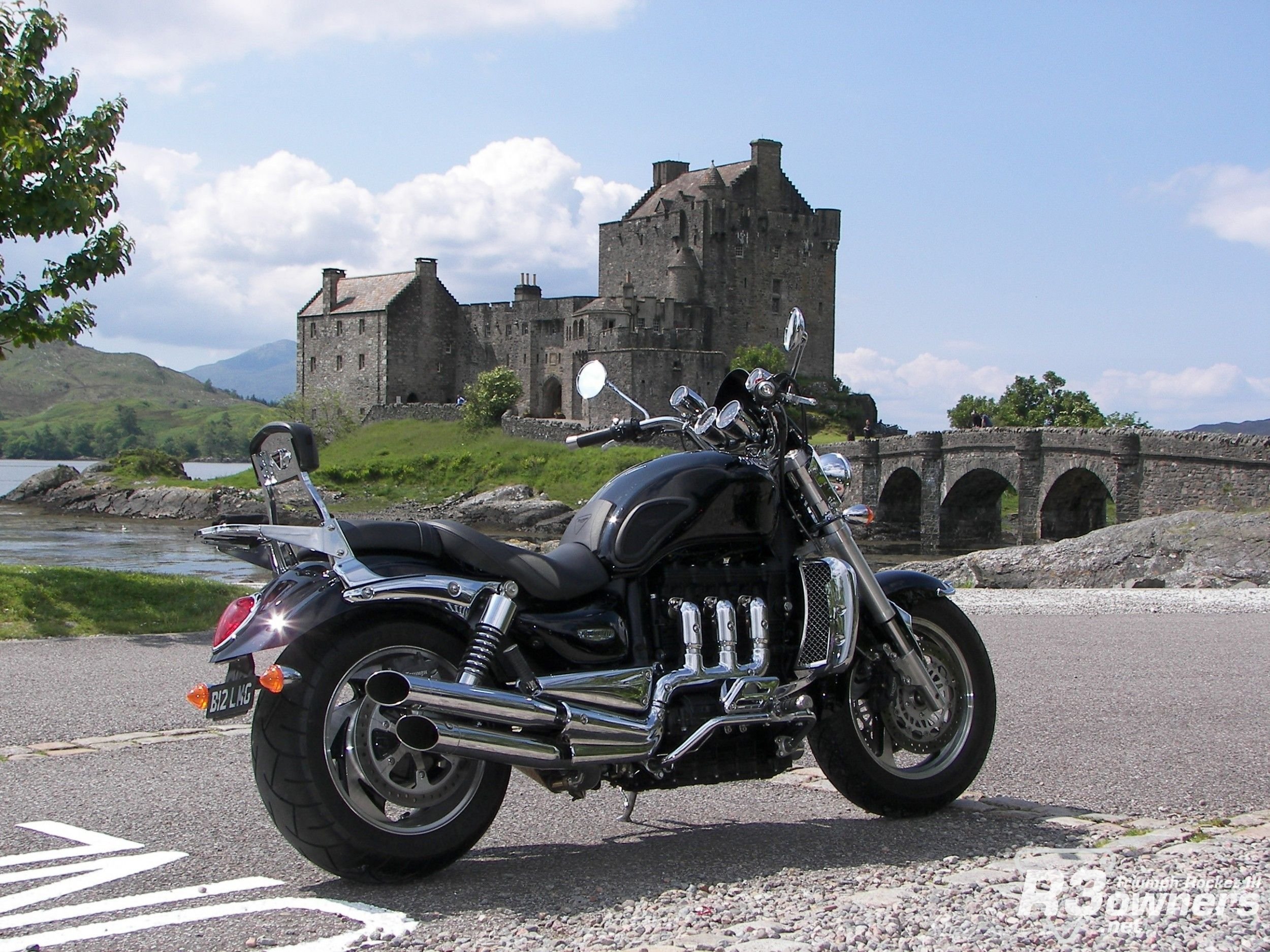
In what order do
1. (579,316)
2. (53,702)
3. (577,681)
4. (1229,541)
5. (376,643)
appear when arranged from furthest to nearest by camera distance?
(579,316) → (1229,541) → (53,702) → (577,681) → (376,643)

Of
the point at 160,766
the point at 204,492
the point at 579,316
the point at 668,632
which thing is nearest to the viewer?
the point at 668,632

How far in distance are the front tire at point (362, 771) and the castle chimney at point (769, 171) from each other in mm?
81685

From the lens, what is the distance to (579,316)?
78500 mm

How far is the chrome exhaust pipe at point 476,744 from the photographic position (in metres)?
3.66

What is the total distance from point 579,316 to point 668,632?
2951 inches

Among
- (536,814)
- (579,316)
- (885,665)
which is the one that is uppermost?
(579,316)

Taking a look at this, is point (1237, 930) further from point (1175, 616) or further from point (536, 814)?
point (1175, 616)

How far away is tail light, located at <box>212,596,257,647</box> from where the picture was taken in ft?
12.3

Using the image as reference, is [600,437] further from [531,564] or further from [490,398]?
[490,398]

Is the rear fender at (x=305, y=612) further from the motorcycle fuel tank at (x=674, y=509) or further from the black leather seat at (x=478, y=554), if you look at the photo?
the motorcycle fuel tank at (x=674, y=509)

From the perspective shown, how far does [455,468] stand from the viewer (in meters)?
69.2

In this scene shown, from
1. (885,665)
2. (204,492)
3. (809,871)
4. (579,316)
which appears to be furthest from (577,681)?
(579,316)

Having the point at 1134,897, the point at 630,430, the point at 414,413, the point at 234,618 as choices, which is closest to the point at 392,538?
the point at 234,618

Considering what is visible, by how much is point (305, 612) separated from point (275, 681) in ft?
0.71
